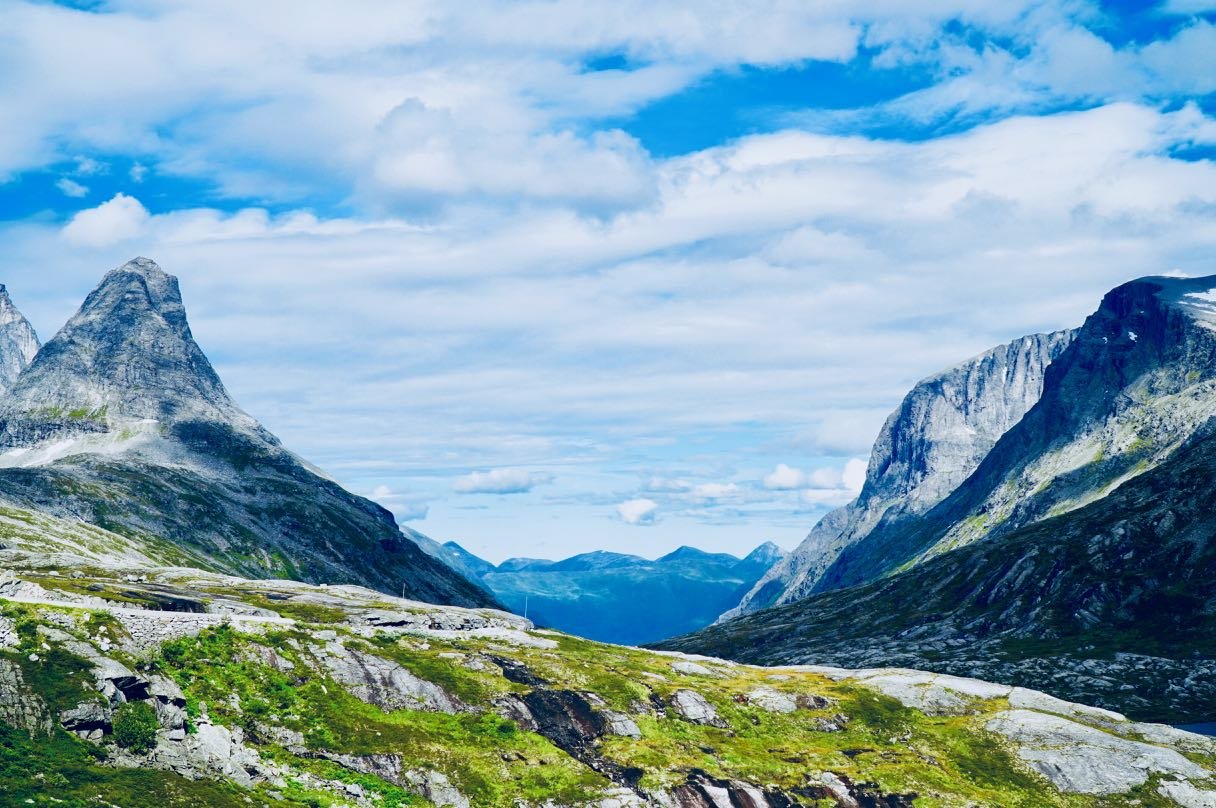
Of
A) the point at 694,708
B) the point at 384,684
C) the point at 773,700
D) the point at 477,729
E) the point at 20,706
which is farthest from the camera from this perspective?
the point at 773,700

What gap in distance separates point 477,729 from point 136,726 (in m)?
28.8

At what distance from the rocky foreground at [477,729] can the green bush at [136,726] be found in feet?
0.52

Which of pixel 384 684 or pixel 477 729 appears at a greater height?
pixel 384 684

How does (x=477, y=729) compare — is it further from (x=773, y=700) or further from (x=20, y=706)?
(x=20, y=706)

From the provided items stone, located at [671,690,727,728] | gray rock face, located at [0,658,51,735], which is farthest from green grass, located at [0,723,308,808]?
stone, located at [671,690,727,728]

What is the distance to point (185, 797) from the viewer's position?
61125 millimetres

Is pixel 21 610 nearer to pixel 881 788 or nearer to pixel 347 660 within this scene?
pixel 347 660

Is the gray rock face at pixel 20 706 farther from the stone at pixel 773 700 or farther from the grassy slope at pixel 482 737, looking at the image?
the stone at pixel 773 700

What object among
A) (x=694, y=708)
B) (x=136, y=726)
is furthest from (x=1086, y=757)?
(x=136, y=726)

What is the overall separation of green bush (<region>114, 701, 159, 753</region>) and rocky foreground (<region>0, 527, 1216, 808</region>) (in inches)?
6.2

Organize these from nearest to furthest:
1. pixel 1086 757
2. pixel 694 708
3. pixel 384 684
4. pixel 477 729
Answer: pixel 477 729 → pixel 384 684 → pixel 1086 757 → pixel 694 708

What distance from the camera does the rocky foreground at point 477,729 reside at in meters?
66.9

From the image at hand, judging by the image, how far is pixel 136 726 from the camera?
67438mm

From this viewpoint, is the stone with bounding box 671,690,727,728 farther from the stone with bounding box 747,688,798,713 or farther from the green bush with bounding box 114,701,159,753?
the green bush with bounding box 114,701,159,753
